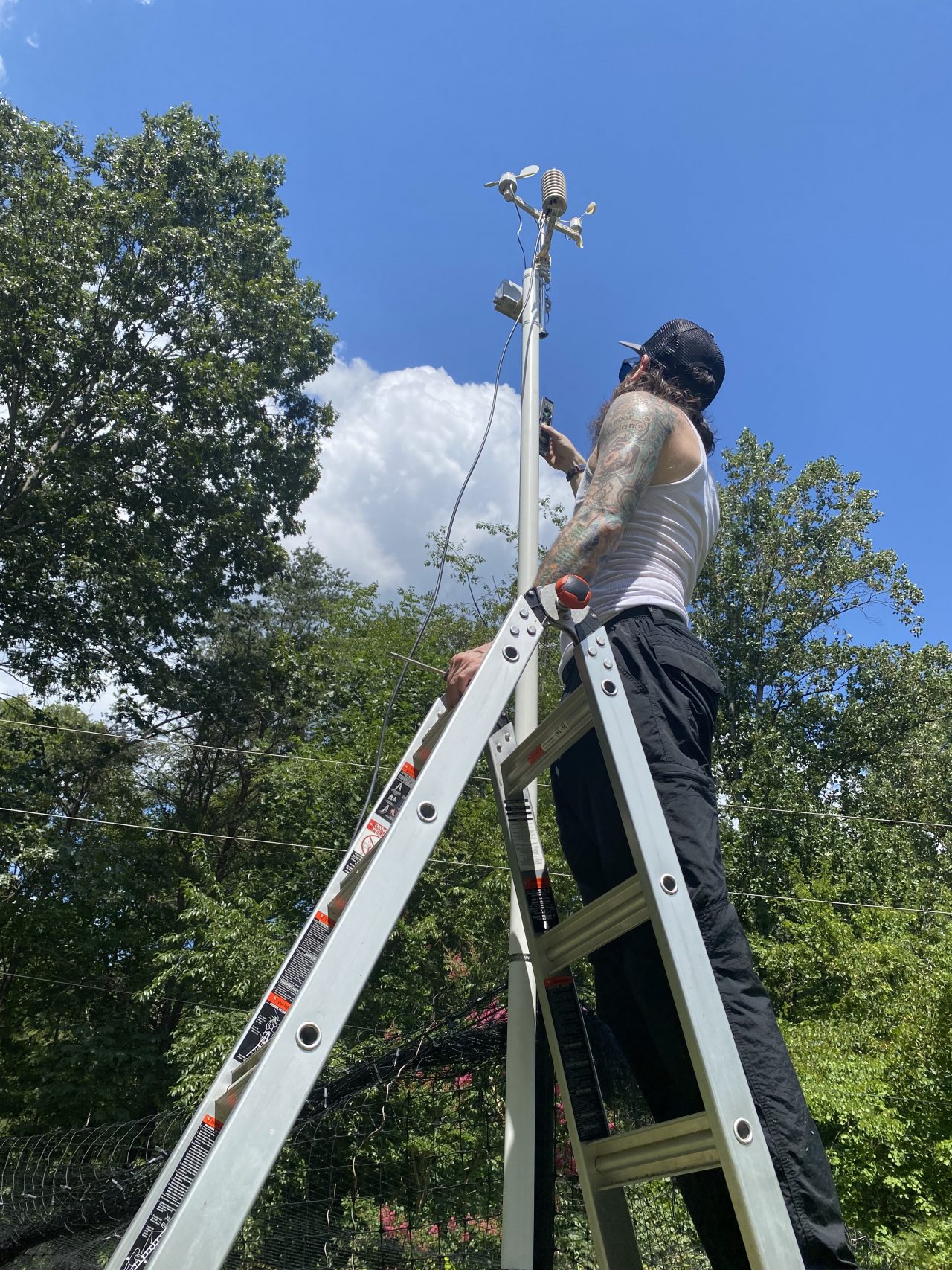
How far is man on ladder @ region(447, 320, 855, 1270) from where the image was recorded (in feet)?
3.93

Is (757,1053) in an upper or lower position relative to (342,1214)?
upper

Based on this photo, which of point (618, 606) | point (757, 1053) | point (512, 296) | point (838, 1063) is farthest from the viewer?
point (838, 1063)

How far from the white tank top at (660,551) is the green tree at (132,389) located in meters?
11.1

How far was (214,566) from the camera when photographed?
42.9ft

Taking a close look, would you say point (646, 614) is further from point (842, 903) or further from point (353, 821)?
point (353, 821)

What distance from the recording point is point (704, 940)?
4.11ft

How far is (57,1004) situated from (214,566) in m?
9.63

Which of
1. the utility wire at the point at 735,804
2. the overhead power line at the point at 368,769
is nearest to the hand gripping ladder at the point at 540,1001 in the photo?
the utility wire at the point at 735,804

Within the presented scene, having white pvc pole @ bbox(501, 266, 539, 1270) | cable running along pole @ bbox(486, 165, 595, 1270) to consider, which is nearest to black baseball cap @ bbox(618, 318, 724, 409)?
white pvc pole @ bbox(501, 266, 539, 1270)

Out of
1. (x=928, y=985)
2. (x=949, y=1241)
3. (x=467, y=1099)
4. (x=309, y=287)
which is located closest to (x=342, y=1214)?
(x=467, y=1099)

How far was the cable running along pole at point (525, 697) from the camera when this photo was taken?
1.75 metres

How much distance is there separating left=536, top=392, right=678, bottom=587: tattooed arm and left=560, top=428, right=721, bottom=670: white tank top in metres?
0.07

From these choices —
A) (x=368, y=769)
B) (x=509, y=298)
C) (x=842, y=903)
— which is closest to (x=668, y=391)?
(x=509, y=298)

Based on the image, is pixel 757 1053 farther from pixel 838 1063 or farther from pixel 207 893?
pixel 207 893
